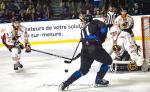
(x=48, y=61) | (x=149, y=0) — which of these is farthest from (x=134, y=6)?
(x=48, y=61)

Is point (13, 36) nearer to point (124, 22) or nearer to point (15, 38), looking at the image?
point (15, 38)

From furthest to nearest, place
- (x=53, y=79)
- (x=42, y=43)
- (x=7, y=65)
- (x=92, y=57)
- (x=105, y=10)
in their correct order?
(x=105, y=10) < (x=42, y=43) < (x=7, y=65) < (x=53, y=79) < (x=92, y=57)

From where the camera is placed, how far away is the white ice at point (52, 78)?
617cm

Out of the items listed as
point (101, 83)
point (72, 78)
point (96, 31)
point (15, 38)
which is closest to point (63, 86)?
point (72, 78)

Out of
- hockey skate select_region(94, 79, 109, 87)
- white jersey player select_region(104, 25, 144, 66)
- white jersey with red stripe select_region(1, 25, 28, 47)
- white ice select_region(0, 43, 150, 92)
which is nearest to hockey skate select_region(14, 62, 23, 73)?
white ice select_region(0, 43, 150, 92)

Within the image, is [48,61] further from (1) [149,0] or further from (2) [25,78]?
(1) [149,0]

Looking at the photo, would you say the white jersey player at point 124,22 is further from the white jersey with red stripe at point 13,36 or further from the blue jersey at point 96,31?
the blue jersey at point 96,31

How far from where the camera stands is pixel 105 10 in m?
12.2

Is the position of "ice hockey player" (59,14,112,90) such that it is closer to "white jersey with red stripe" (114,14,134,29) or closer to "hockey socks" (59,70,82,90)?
"hockey socks" (59,70,82,90)

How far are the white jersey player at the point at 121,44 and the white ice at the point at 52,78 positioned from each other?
0.31 meters

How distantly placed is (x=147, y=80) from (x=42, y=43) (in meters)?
5.19

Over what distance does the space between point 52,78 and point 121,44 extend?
1.36m

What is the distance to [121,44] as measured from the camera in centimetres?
735

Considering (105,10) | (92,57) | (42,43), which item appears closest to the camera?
(92,57)
